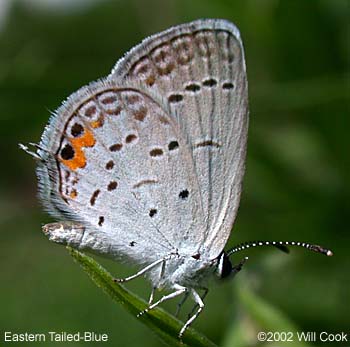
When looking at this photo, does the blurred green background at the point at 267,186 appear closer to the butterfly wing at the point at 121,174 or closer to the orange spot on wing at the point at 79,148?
the butterfly wing at the point at 121,174

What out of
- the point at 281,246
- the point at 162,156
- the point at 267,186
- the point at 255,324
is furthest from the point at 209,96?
the point at 267,186

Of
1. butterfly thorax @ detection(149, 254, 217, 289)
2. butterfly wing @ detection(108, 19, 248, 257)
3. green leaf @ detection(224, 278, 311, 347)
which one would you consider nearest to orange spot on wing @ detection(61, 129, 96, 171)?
butterfly wing @ detection(108, 19, 248, 257)

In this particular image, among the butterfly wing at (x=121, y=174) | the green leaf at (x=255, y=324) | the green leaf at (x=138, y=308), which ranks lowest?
the green leaf at (x=255, y=324)

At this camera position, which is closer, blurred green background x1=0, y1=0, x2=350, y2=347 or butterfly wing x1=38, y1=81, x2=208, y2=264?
butterfly wing x1=38, y1=81, x2=208, y2=264

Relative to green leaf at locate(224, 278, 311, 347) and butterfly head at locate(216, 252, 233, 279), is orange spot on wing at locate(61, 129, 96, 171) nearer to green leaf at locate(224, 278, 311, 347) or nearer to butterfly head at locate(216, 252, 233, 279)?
butterfly head at locate(216, 252, 233, 279)

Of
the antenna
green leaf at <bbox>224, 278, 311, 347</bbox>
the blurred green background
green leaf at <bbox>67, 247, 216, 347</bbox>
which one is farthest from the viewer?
the blurred green background

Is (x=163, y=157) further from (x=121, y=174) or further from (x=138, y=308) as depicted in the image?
(x=138, y=308)

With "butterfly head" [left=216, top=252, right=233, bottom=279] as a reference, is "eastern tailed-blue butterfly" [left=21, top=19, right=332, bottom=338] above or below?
above

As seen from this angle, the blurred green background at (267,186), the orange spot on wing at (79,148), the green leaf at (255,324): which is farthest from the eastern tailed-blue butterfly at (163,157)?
the blurred green background at (267,186)
